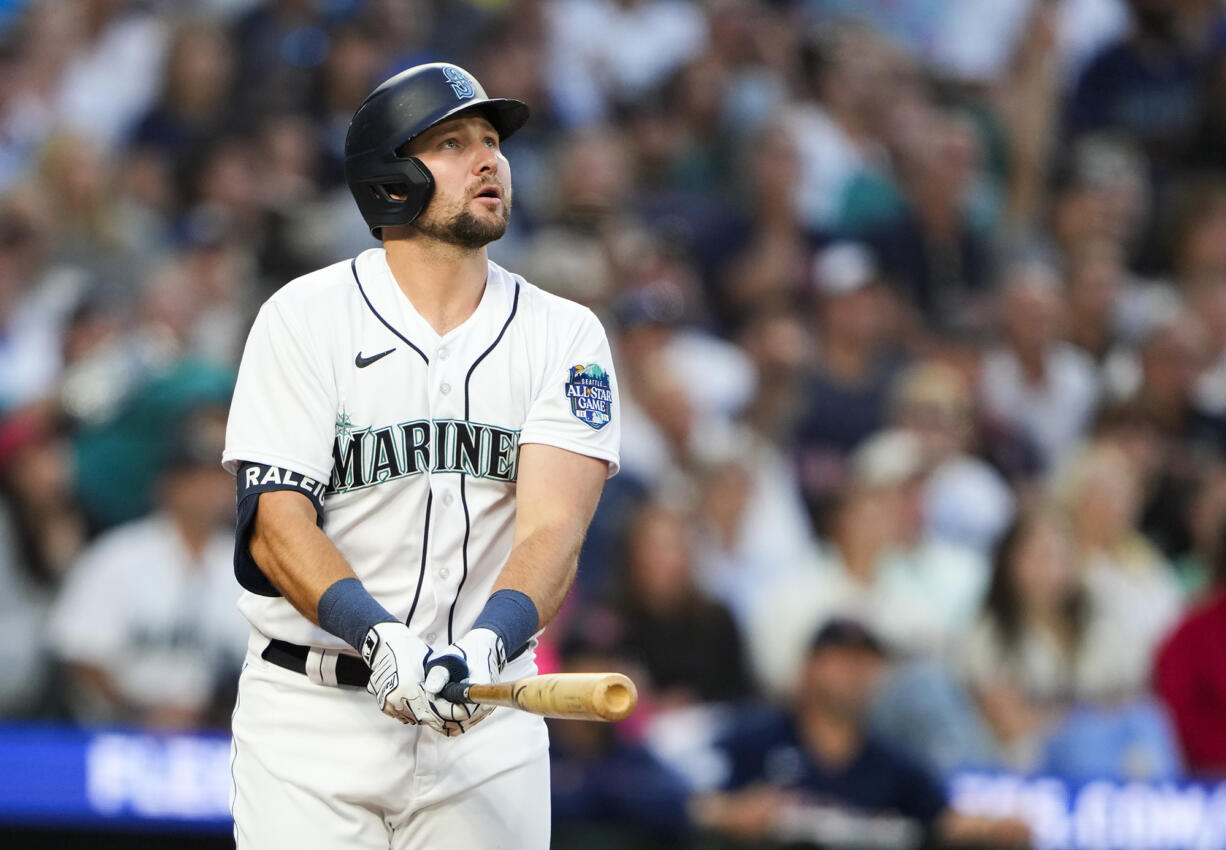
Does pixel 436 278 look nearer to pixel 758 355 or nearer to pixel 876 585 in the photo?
pixel 876 585

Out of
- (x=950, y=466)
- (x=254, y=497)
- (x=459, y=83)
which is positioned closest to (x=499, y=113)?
(x=459, y=83)

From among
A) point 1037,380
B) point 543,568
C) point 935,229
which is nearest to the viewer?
point 543,568

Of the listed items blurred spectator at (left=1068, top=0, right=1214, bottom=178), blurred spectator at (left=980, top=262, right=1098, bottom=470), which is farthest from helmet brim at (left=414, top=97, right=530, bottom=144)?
blurred spectator at (left=1068, top=0, right=1214, bottom=178)

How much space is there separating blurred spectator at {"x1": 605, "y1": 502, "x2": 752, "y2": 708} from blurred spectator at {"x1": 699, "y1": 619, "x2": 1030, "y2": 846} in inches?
13.3

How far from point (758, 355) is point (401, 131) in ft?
14.1

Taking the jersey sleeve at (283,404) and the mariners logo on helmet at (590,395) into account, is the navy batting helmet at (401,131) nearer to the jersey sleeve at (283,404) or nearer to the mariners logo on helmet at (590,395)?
the jersey sleeve at (283,404)

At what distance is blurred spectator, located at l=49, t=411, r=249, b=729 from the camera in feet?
19.4

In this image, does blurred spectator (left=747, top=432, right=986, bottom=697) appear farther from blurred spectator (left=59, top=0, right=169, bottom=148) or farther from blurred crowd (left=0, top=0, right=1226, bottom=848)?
blurred spectator (left=59, top=0, right=169, bottom=148)

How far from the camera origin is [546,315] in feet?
10.6

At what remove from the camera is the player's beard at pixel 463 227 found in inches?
123

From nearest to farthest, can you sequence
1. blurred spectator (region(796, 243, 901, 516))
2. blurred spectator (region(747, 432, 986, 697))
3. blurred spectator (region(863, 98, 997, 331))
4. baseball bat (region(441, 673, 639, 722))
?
baseball bat (region(441, 673, 639, 722)) → blurred spectator (region(747, 432, 986, 697)) → blurred spectator (region(796, 243, 901, 516)) → blurred spectator (region(863, 98, 997, 331))

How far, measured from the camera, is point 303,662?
10.1 ft

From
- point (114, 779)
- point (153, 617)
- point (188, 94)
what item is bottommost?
point (114, 779)

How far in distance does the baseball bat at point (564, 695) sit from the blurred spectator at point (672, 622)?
129 inches
